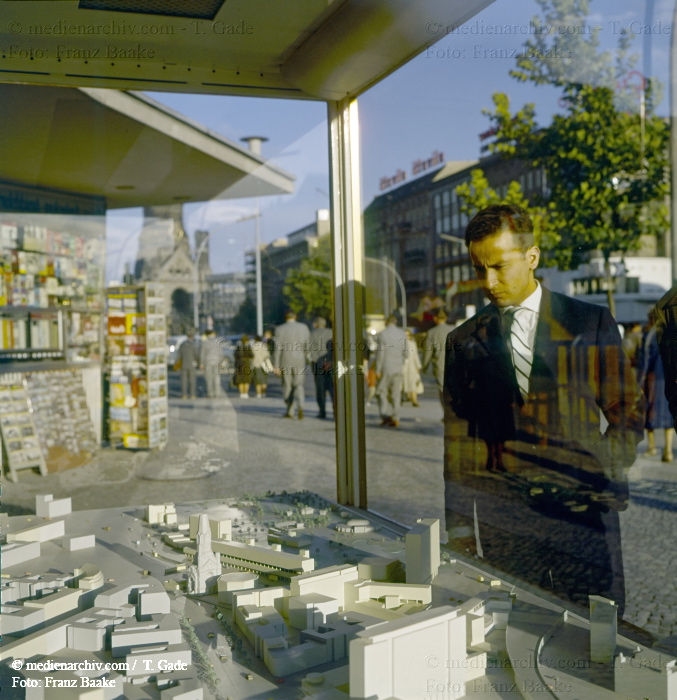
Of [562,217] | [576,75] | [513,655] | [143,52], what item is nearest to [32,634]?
[513,655]

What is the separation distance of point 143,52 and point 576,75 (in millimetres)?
1701

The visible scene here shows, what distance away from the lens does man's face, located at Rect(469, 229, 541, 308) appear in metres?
2.06

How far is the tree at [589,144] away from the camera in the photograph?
1.75 m

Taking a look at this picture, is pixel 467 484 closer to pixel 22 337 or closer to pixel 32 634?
pixel 32 634

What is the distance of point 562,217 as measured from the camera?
2035 millimetres

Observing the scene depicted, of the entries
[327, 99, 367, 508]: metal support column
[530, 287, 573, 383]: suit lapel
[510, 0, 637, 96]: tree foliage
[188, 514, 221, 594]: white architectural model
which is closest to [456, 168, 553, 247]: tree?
[530, 287, 573, 383]: suit lapel

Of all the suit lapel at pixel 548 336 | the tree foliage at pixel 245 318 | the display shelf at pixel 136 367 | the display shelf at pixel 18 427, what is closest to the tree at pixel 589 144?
the suit lapel at pixel 548 336

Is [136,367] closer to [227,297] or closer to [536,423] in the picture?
[227,297]

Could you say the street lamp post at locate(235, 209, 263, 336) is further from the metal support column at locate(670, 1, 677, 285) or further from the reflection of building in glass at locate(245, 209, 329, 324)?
the metal support column at locate(670, 1, 677, 285)

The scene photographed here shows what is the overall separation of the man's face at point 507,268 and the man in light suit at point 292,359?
157cm

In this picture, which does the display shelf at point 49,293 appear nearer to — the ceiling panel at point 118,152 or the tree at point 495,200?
the ceiling panel at point 118,152

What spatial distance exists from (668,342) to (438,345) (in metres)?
1.23

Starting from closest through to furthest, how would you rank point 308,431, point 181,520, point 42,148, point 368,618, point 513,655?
point 513,655 < point 368,618 < point 181,520 < point 42,148 < point 308,431

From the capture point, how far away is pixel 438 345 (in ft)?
9.17
